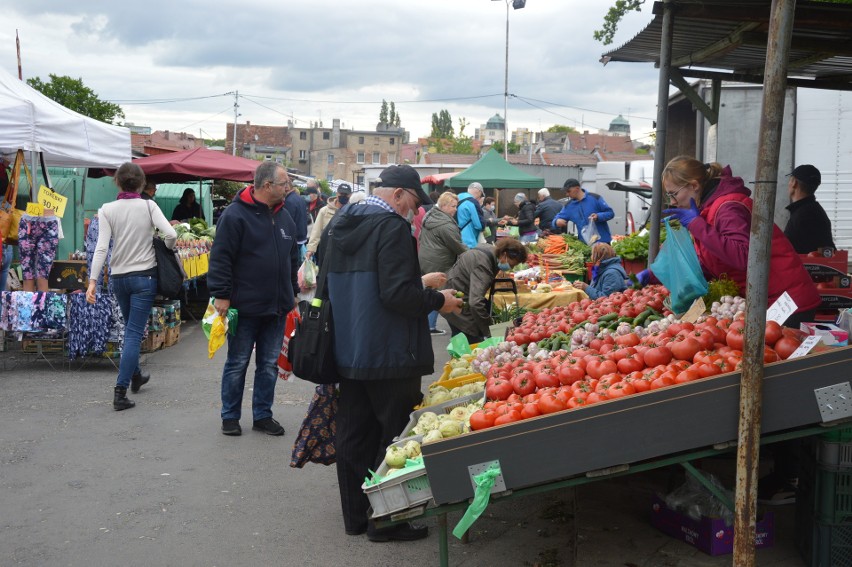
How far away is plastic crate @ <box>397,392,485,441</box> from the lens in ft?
14.9

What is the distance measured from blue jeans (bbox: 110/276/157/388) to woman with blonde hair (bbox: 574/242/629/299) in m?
4.35

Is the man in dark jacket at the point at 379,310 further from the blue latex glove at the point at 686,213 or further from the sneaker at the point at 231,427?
the sneaker at the point at 231,427

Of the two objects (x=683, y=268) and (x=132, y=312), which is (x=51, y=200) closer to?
(x=132, y=312)

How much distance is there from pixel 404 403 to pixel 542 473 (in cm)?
125

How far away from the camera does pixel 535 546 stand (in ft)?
15.3

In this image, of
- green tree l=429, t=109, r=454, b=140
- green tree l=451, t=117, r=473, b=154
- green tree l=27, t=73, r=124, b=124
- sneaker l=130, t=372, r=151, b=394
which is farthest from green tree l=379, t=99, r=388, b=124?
sneaker l=130, t=372, r=151, b=394

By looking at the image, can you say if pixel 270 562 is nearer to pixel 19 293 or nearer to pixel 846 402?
pixel 846 402

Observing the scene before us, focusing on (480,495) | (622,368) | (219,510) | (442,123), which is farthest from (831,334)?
(442,123)

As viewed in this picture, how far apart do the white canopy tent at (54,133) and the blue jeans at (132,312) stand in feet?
8.72

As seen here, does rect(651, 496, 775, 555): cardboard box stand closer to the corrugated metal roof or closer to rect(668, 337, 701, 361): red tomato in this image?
rect(668, 337, 701, 361): red tomato

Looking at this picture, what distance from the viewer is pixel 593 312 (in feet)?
19.5

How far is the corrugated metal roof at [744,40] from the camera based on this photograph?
213 inches

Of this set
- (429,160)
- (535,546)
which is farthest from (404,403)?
(429,160)

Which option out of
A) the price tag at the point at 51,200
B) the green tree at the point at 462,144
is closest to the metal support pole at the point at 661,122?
the price tag at the point at 51,200
